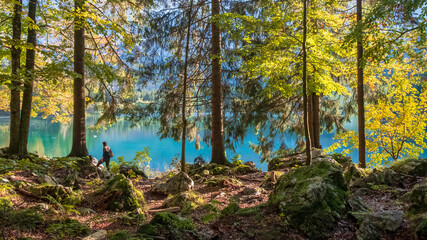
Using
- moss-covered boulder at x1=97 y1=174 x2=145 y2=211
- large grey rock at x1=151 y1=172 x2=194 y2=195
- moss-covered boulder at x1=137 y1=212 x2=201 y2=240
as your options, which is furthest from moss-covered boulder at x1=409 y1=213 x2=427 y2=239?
large grey rock at x1=151 y1=172 x2=194 y2=195

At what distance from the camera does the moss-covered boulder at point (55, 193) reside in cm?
434

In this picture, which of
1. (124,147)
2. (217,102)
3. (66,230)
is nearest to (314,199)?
(66,230)

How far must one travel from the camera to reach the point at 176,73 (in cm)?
1006

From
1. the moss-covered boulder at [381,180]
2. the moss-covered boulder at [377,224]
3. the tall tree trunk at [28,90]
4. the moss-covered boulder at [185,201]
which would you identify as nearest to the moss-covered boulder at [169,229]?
the moss-covered boulder at [185,201]

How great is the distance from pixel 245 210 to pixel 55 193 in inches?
135

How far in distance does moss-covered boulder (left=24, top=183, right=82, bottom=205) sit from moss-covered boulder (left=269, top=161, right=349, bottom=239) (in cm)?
361

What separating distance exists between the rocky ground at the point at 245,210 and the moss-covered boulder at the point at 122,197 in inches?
0.7

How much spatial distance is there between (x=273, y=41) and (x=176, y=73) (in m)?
5.19

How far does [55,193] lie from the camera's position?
4473 mm

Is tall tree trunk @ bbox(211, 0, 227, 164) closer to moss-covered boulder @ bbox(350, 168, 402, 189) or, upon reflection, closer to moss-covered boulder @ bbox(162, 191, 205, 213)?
moss-covered boulder @ bbox(162, 191, 205, 213)

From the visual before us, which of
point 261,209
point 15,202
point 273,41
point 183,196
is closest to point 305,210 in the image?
point 261,209

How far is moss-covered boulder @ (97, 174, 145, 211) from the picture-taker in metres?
4.64

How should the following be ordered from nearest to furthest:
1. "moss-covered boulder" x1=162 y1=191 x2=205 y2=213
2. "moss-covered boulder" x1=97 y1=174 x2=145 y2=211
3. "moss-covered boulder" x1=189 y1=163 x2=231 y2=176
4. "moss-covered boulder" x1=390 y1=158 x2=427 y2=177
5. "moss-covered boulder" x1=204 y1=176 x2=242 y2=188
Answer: "moss-covered boulder" x1=162 y1=191 x2=205 y2=213
"moss-covered boulder" x1=97 y1=174 x2=145 y2=211
"moss-covered boulder" x1=390 y1=158 x2=427 y2=177
"moss-covered boulder" x1=204 y1=176 x2=242 y2=188
"moss-covered boulder" x1=189 y1=163 x2=231 y2=176

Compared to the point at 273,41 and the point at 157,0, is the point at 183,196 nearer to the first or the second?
the point at 273,41
